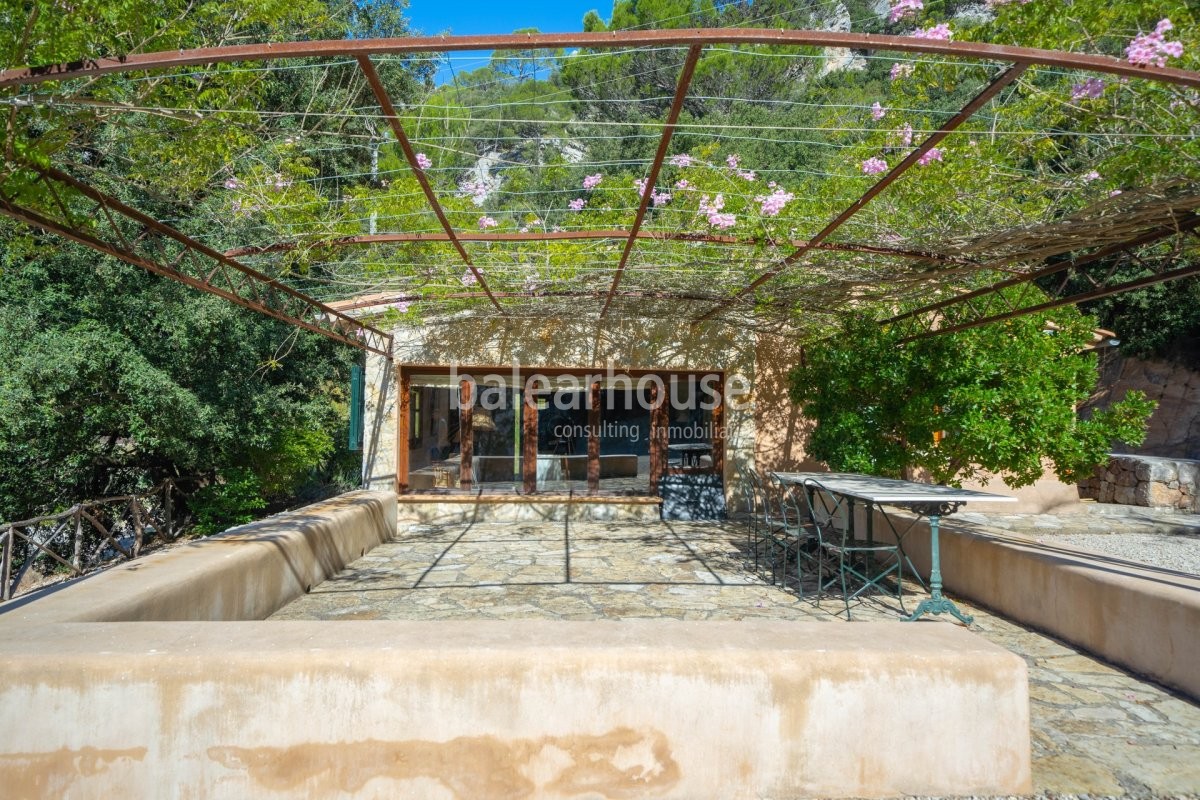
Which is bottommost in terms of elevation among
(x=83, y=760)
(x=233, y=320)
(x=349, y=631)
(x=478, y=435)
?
(x=83, y=760)

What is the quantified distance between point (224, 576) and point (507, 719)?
262cm

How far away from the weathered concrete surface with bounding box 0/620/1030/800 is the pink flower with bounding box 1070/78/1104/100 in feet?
9.16

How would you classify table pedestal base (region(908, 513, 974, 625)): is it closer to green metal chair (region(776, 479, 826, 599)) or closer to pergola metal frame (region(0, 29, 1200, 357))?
green metal chair (region(776, 479, 826, 599))

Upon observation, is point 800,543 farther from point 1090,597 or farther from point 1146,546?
point 1146,546

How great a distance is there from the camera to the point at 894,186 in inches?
190

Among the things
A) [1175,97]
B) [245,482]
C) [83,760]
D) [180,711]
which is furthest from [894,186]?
[245,482]

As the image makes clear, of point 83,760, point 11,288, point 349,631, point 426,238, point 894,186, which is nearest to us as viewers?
point 83,760

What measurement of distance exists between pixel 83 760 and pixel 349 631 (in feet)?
3.06

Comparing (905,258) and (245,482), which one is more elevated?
(905,258)

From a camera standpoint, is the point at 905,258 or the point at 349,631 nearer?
the point at 349,631

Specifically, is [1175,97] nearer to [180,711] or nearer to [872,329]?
[872,329]

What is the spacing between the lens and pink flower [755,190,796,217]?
17.2 feet

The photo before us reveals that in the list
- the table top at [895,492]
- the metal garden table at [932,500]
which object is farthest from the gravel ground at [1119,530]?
the metal garden table at [932,500]

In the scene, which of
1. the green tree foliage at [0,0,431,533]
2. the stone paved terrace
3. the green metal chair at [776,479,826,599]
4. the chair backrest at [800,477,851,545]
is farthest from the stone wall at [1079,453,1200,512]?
the green tree foliage at [0,0,431,533]
